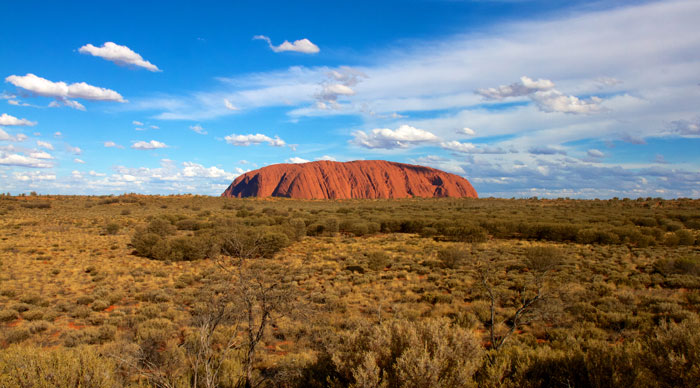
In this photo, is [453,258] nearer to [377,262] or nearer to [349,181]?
[377,262]

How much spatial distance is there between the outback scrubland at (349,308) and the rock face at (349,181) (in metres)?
90.8

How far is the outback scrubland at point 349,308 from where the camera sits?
483cm

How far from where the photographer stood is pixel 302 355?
7.43 metres

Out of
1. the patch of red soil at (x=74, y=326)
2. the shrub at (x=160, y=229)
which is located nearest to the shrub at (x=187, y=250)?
the shrub at (x=160, y=229)

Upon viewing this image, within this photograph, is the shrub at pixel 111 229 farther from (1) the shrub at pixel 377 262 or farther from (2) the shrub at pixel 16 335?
(1) the shrub at pixel 377 262

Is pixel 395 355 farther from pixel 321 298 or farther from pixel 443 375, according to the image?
pixel 321 298

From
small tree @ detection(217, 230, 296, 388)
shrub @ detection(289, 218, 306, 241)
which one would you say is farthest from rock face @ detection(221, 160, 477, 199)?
small tree @ detection(217, 230, 296, 388)

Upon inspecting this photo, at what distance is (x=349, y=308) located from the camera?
37.8 feet

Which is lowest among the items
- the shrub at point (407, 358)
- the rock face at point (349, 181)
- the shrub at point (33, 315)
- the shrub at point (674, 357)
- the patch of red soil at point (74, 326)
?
the patch of red soil at point (74, 326)

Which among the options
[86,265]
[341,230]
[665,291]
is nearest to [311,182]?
[341,230]

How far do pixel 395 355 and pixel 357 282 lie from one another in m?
10.2

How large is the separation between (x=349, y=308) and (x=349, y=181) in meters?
121

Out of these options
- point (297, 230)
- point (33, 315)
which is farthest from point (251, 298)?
point (297, 230)

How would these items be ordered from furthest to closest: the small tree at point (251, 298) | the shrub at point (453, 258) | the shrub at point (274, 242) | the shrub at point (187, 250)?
1. the shrub at point (274, 242)
2. the shrub at point (187, 250)
3. the shrub at point (453, 258)
4. the small tree at point (251, 298)
